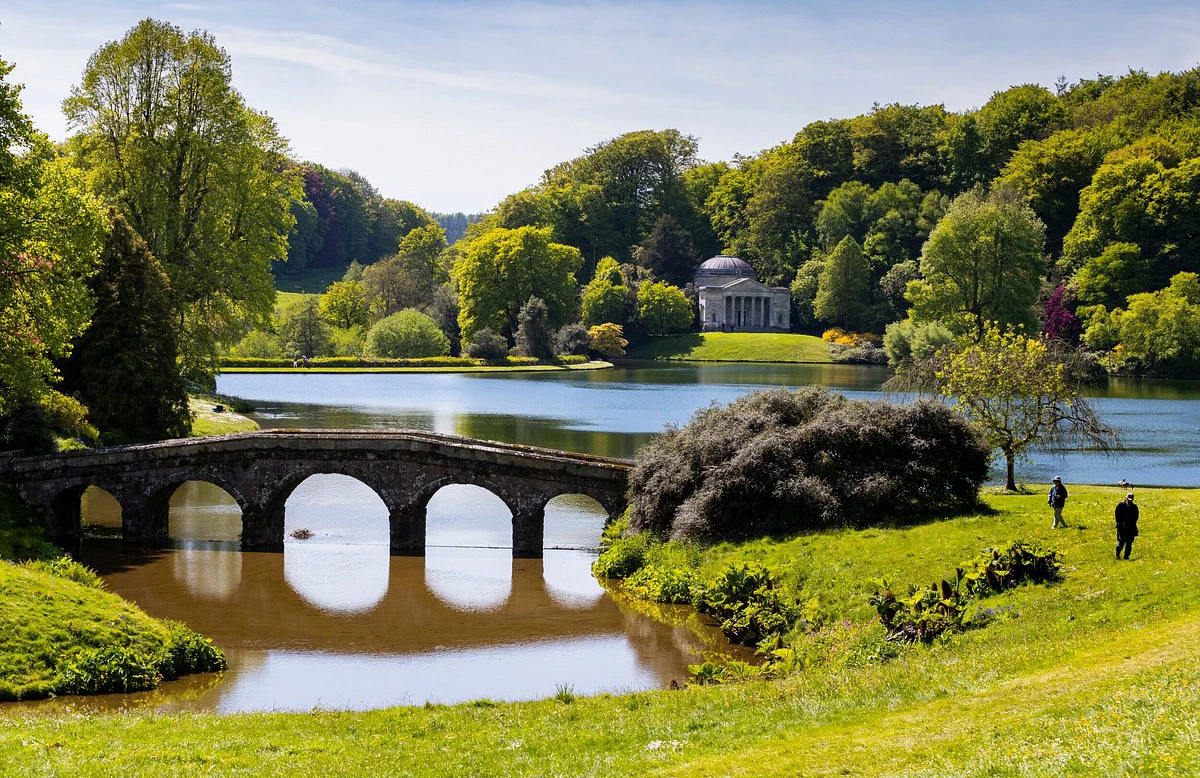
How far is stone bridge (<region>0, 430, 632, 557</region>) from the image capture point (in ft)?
134

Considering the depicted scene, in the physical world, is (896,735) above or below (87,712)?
above

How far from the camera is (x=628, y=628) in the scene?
105ft

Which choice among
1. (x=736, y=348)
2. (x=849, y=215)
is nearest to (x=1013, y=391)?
(x=736, y=348)

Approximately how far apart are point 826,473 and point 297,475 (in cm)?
1837

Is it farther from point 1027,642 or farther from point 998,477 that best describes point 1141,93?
Result: point 1027,642

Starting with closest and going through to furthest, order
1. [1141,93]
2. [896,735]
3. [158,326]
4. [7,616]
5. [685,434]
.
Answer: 1. [896,735]
2. [7,616]
3. [685,434]
4. [158,326]
5. [1141,93]

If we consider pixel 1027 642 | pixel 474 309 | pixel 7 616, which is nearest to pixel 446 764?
pixel 1027 642

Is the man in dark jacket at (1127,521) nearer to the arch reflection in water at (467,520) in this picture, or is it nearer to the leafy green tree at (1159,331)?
the arch reflection in water at (467,520)

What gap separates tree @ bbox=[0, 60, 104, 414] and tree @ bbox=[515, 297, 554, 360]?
9466 centimetres

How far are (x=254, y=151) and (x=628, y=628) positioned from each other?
48629 mm

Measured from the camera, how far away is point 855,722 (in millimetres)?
17297

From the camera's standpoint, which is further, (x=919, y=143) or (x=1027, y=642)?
(x=919, y=143)

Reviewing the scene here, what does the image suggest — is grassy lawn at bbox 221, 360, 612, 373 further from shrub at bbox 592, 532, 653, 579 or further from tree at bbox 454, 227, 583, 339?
shrub at bbox 592, 532, 653, 579

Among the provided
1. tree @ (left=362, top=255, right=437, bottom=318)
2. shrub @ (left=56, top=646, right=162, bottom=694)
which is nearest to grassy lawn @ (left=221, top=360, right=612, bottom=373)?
tree @ (left=362, top=255, right=437, bottom=318)
